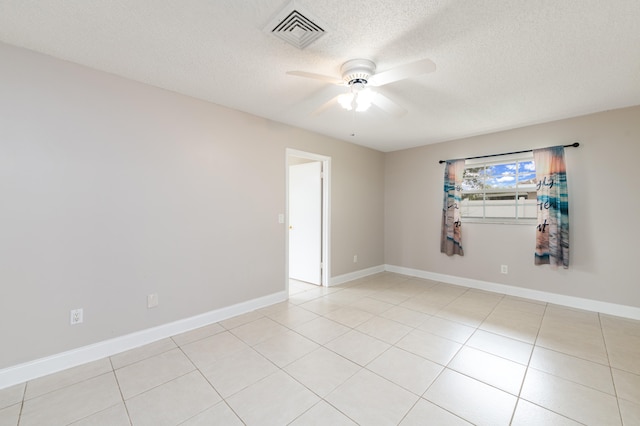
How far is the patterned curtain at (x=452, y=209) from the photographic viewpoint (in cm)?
416

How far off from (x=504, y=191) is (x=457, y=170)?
73cm

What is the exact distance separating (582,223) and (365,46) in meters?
3.49

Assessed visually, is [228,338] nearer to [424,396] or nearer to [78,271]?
[78,271]

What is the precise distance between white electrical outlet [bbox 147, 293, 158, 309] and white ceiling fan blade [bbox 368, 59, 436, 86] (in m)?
2.72

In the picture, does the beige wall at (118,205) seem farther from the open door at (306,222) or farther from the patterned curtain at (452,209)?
the patterned curtain at (452,209)

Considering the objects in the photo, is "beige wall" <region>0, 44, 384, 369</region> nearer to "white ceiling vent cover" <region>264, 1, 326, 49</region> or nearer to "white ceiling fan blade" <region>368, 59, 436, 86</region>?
"white ceiling vent cover" <region>264, 1, 326, 49</region>

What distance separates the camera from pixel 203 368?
202 centimetres

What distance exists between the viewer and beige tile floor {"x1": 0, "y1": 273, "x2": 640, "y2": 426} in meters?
1.56

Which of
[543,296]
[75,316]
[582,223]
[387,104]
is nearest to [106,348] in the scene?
[75,316]

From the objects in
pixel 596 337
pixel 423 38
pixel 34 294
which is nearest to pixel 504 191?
pixel 596 337

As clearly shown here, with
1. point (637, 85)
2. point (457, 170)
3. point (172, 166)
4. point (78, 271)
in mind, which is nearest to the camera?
point (78, 271)

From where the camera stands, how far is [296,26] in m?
1.60

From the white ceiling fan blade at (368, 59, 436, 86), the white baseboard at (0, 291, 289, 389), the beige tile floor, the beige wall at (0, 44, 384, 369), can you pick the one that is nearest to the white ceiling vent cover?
the white ceiling fan blade at (368, 59, 436, 86)

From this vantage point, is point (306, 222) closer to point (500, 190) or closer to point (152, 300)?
point (152, 300)
